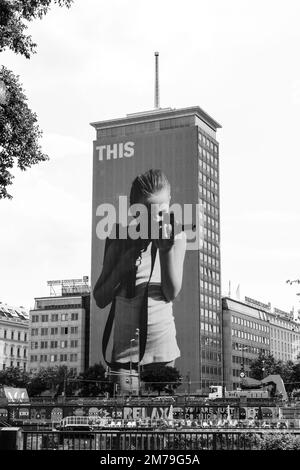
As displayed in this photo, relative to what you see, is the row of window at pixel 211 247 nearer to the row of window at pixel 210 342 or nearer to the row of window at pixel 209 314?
the row of window at pixel 209 314

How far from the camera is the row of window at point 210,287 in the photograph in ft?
571

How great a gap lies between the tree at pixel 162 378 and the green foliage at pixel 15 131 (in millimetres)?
130456

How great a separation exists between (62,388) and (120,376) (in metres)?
16.2

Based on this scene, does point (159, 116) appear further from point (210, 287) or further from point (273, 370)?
point (273, 370)

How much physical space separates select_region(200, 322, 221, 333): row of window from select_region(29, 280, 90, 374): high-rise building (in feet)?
110

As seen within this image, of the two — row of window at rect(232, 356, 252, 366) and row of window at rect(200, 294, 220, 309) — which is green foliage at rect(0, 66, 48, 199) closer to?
row of window at rect(200, 294, 220, 309)

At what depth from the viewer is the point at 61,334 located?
188 metres

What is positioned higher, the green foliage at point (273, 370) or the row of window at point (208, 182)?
the row of window at point (208, 182)

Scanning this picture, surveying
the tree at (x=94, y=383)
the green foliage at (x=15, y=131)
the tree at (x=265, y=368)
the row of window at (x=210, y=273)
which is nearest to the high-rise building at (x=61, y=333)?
the tree at (x=94, y=383)

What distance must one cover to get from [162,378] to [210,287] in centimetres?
3478

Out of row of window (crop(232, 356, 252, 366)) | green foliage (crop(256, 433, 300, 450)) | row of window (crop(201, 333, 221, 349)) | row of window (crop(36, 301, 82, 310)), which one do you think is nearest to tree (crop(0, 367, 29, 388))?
row of window (crop(36, 301, 82, 310))

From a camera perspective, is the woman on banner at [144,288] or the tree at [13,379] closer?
the tree at [13,379]

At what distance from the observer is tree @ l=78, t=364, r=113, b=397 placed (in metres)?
150

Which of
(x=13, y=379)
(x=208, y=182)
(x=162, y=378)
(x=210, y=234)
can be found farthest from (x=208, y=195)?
(x=13, y=379)
